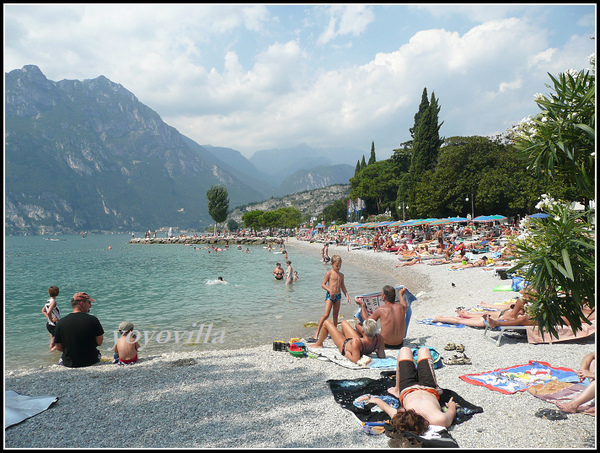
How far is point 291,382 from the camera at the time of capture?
197 inches

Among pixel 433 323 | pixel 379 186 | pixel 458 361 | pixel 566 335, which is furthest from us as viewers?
pixel 379 186

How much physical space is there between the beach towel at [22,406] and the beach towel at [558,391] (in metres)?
5.97

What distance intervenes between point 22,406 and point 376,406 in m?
4.25

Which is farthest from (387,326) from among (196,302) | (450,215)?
(450,215)

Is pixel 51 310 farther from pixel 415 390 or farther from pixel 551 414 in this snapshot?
pixel 551 414

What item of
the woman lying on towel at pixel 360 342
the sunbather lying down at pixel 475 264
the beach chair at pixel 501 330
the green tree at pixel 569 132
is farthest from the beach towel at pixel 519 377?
the sunbather lying down at pixel 475 264

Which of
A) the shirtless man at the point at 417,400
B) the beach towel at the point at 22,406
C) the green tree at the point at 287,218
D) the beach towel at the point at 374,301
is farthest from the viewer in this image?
the green tree at the point at 287,218

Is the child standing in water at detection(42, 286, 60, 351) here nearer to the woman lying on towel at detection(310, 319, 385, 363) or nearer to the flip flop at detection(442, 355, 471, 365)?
the woman lying on towel at detection(310, 319, 385, 363)

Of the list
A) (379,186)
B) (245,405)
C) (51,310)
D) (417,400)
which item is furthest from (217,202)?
(417,400)

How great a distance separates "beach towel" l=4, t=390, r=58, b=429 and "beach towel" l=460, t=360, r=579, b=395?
5.45 metres

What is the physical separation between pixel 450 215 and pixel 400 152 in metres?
33.4

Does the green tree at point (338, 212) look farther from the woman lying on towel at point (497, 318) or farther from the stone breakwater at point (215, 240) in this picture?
the woman lying on towel at point (497, 318)

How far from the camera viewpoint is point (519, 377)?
474cm

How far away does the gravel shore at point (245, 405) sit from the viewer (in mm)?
3490
